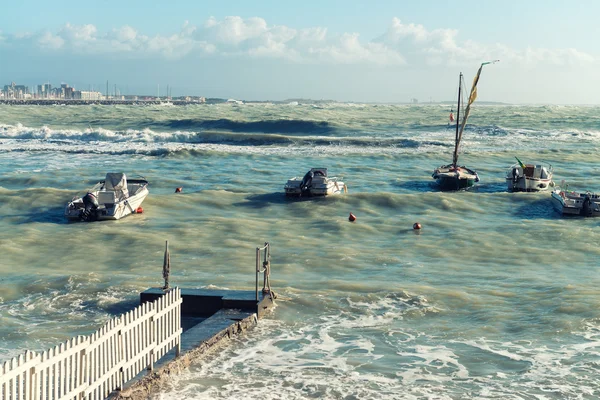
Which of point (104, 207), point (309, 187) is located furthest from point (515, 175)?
point (104, 207)

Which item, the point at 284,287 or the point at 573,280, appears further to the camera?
the point at 573,280

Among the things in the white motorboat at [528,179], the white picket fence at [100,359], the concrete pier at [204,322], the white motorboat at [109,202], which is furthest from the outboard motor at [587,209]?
the white picket fence at [100,359]

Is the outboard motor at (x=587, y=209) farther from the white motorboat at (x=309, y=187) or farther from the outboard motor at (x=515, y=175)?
the white motorboat at (x=309, y=187)

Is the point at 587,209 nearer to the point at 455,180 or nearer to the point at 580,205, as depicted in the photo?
the point at 580,205

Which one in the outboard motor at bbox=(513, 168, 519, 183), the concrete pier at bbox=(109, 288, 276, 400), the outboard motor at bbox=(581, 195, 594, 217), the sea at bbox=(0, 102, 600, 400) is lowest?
the sea at bbox=(0, 102, 600, 400)

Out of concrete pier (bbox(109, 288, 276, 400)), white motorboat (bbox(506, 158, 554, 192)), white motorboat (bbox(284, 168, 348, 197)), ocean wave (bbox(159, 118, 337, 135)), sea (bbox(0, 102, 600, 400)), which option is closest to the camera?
concrete pier (bbox(109, 288, 276, 400))

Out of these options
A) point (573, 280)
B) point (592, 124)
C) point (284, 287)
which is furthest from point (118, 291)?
point (592, 124)

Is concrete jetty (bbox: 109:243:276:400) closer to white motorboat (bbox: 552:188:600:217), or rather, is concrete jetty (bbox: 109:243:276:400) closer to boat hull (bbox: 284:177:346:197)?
boat hull (bbox: 284:177:346:197)

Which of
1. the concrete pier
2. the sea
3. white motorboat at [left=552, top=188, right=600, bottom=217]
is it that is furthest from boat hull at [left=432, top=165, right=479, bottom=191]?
the concrete pier

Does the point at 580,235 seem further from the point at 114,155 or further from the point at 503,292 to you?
the point at 114,155
